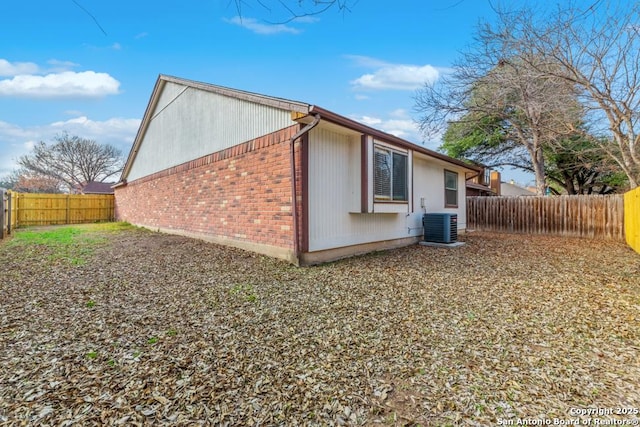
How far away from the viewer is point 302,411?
1.81 metres

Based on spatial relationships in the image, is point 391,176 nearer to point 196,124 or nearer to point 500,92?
point 500,92

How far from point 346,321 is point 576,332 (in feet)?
7.31

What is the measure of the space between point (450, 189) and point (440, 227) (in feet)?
10.4

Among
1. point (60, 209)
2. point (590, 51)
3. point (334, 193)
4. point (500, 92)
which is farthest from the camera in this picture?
point (60, 209)

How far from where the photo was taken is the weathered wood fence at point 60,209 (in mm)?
14304

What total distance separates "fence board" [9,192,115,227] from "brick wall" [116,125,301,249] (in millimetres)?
8753

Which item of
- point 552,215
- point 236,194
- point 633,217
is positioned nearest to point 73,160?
point 236,194

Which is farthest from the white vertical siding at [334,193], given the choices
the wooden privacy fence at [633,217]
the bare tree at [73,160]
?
the bare tree at [73,160]

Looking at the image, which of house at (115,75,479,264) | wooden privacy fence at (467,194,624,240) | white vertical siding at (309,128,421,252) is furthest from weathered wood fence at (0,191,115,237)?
wooden privacy fence at (467,194,624,240)

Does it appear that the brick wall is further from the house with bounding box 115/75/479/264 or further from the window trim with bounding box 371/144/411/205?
the window trim with bounding box 371/144/411/205

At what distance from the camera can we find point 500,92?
8.52m

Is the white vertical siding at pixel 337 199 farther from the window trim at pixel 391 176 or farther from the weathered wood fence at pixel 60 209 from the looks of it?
the weathered wood fence at pixel 60 209

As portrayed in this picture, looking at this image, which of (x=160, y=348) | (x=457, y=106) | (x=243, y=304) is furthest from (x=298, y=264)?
(x=457, y=106)

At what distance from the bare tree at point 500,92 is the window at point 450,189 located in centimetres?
182
